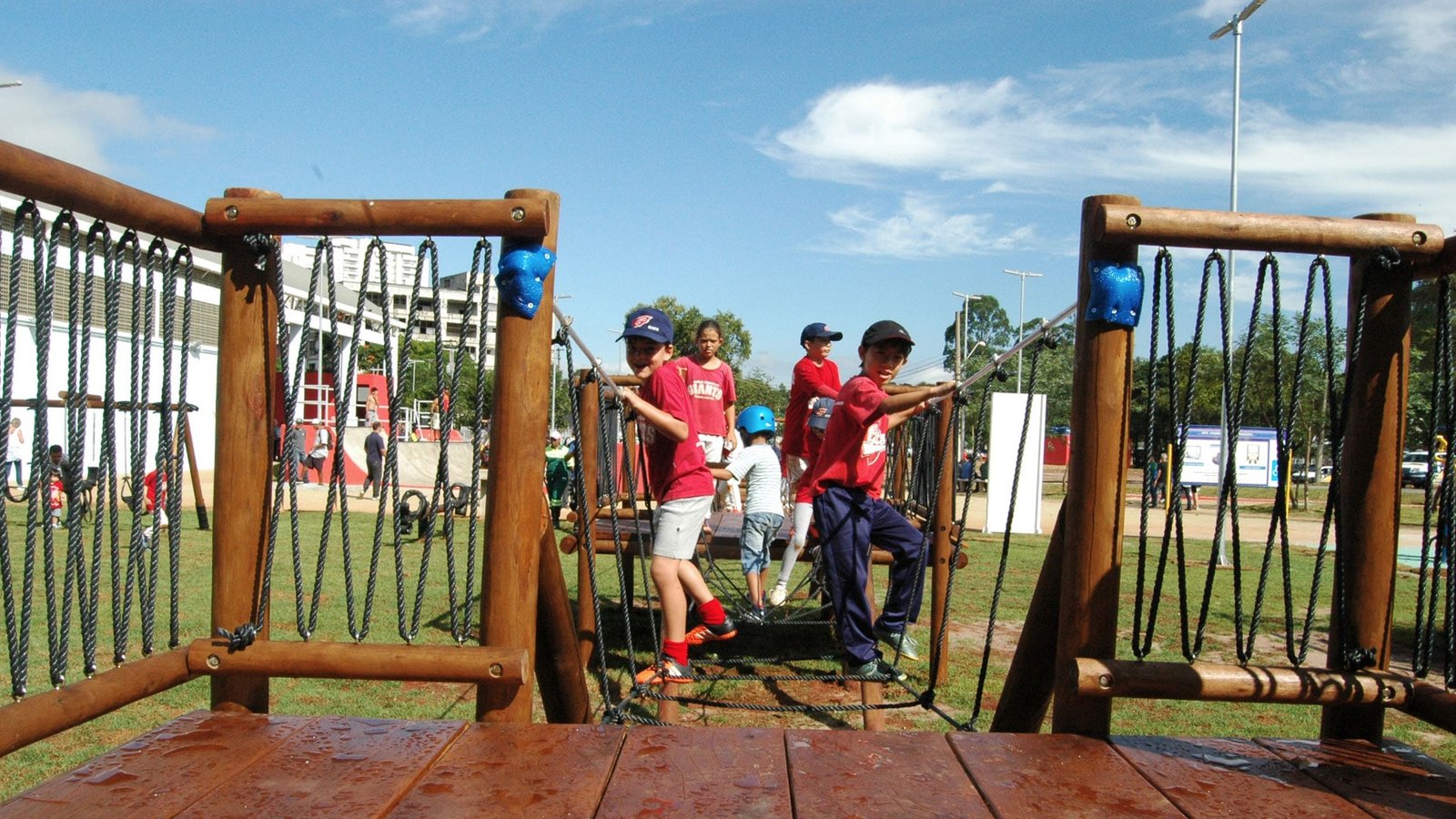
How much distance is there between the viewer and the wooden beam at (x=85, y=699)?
6.13 ft

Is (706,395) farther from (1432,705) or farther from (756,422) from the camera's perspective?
(1432,705)

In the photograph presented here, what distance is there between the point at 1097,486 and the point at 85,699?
83.2 inches

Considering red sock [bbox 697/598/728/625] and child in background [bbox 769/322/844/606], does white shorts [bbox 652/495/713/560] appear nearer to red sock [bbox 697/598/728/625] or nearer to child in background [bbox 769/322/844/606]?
red sock [bbox 697/598/728/625]

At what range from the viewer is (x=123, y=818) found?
1835mm

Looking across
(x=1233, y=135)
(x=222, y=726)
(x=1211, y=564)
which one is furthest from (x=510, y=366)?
(x=1233, y=135)

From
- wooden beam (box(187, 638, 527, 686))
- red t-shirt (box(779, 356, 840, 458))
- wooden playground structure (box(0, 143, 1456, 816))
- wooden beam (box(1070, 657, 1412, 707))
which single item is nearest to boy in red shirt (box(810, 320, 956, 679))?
wooden playground structure (box(0, 143, 1456, 816))

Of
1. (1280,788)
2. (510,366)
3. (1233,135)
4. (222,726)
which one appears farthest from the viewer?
(1233,135)

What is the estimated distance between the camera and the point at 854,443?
4.48m

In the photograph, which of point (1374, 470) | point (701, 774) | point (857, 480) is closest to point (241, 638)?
point (701, 774)

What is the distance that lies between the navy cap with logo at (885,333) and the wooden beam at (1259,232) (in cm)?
192

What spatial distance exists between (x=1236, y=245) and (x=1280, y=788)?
114 centimetres

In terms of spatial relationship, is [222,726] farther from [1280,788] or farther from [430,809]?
[1280,788]

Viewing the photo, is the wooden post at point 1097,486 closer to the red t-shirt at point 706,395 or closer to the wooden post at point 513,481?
the wooden post at point 513,481

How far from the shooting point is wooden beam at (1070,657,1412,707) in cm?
239
